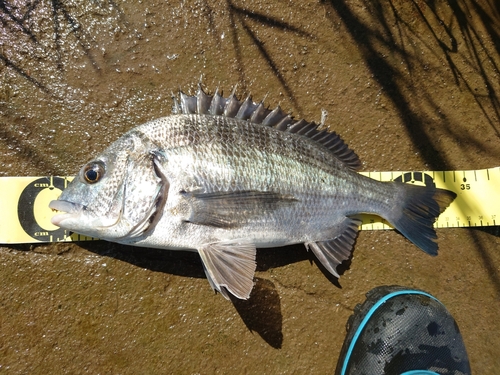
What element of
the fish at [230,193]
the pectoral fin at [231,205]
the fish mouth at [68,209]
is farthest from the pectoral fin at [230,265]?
the fish mouth at [68,209]

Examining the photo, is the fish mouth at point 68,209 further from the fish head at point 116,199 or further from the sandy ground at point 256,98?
the sandy ground at point 256,98

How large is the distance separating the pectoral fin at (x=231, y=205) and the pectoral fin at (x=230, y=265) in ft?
0.48

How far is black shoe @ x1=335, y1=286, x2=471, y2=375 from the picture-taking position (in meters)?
2.45

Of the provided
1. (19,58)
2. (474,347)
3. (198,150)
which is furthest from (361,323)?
(19,58)

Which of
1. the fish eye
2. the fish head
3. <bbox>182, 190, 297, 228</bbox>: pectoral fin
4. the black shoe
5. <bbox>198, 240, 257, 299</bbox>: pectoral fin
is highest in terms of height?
the fish eye

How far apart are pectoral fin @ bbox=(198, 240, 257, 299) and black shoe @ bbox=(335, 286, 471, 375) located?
921 millimetres

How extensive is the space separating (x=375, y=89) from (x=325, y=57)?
17.9 inches

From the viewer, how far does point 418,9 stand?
283 centimetres

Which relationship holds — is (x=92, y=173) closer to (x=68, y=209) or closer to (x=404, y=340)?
(x=68, y=209)

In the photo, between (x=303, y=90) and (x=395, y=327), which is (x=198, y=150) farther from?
(x=395, y=327)

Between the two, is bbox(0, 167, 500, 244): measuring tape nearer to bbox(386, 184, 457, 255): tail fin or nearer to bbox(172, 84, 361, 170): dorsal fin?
bbox(386, 184, 457, 255): tail fin

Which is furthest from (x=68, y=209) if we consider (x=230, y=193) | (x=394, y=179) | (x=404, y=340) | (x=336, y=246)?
(x=404, y=340)

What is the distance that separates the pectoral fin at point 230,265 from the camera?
2.22 metres

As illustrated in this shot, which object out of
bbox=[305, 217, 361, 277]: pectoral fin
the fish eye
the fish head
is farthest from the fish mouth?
bbox=[305, 217, 361, 277]: pectoral fin
